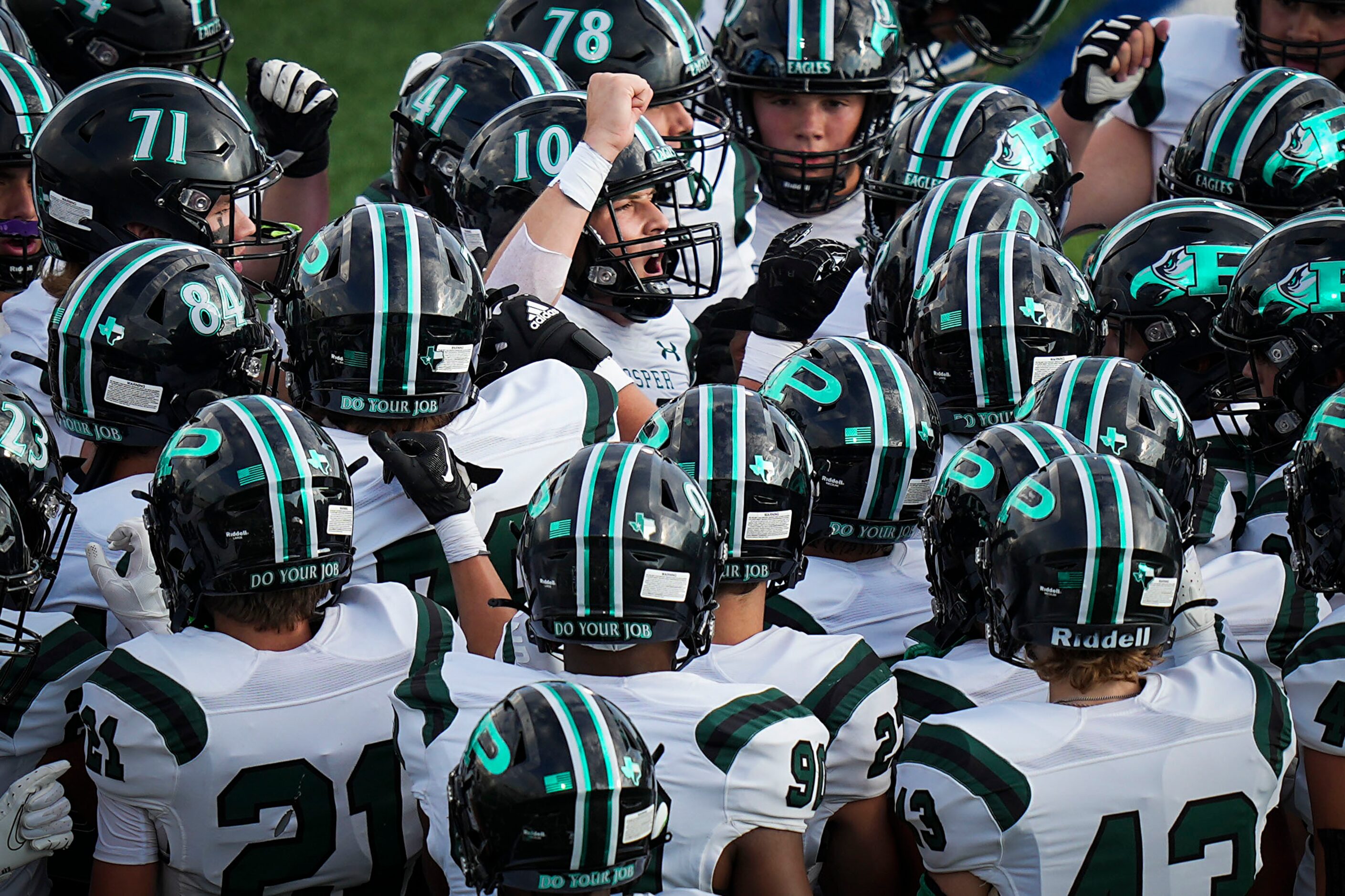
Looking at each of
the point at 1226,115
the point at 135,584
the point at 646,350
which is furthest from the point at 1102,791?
the point at 1226,115

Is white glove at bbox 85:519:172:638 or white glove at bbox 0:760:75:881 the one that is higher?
white glove at bbox 85:519:172:638

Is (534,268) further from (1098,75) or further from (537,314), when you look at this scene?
(1098,75)

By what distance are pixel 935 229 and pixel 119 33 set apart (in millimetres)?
3354

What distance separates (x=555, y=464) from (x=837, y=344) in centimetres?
73

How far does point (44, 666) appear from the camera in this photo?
3199 mm

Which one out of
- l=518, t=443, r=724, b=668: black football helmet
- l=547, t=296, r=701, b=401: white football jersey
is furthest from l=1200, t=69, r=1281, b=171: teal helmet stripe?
l=518, t=443, r=724, b=668: black football helmet

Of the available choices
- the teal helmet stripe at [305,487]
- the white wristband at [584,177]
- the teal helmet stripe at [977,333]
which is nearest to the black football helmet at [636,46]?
the white wristband at [584,177]

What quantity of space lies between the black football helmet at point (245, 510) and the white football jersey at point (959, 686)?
3.76 feet

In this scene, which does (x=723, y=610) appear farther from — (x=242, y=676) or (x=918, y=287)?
(x=918, y=287)

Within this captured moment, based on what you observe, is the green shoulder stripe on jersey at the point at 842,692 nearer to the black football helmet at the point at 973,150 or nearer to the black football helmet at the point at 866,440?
the black football helmet at the point at 866,440

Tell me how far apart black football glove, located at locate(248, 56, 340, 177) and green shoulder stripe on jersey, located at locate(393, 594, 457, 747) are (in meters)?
→ 2.98

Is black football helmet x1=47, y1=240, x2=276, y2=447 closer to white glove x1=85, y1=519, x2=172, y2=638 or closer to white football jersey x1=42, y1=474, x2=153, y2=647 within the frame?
white football jersey x1=42, y1=474, x2=153, y2=647

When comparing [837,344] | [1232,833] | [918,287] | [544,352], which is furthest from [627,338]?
[1232,833]

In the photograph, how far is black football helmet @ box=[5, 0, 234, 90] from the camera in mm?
6164
